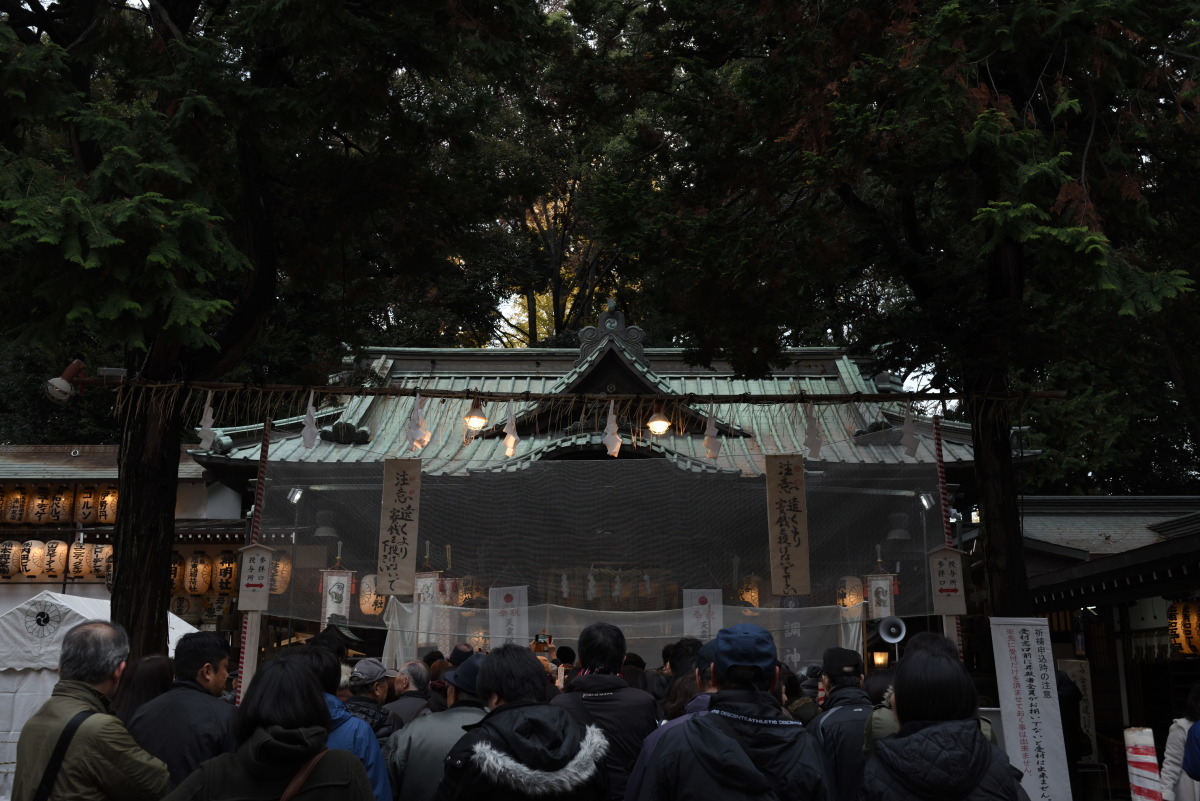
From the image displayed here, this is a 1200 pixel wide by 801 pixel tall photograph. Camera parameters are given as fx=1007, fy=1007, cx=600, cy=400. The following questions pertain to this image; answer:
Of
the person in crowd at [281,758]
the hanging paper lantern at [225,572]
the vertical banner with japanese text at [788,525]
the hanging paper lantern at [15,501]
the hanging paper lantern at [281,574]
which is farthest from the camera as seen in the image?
the hanging paper lantern at [15,501]

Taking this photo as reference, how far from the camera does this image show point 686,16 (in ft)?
34.6

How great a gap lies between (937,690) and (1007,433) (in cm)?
743

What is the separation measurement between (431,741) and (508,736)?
103 cm

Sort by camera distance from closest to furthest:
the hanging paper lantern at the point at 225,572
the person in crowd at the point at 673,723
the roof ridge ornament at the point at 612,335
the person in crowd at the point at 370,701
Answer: the person in crowd at the point at 673,723 < the person in crowd at the point at 370,701 < the roof ridge ornament at the point at 612,335 < the hanging paper lantern at the point at 225,572

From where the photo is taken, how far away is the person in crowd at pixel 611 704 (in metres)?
4.46

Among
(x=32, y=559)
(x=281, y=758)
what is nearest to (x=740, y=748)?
(x=281, y=758)

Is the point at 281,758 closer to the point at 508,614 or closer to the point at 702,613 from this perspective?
the point at 508,614

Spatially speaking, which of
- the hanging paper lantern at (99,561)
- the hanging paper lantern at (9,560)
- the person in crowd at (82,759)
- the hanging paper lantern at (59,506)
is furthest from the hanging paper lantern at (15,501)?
the person in crowd at (82,759)

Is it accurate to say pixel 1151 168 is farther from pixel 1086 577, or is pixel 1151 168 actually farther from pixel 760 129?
pixel 1086 577

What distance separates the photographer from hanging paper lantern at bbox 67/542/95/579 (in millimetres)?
18578

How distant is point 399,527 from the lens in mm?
11680

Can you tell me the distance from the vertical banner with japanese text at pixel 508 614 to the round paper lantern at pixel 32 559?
35.6 ft

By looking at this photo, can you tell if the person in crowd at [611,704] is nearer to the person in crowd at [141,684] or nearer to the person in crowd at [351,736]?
the person in crowd at [351,736]

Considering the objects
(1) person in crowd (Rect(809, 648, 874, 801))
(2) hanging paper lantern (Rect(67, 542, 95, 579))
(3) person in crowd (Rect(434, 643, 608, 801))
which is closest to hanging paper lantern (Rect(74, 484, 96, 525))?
(2) hanging paper lantern (Rect(67, 542, 95, 579))
